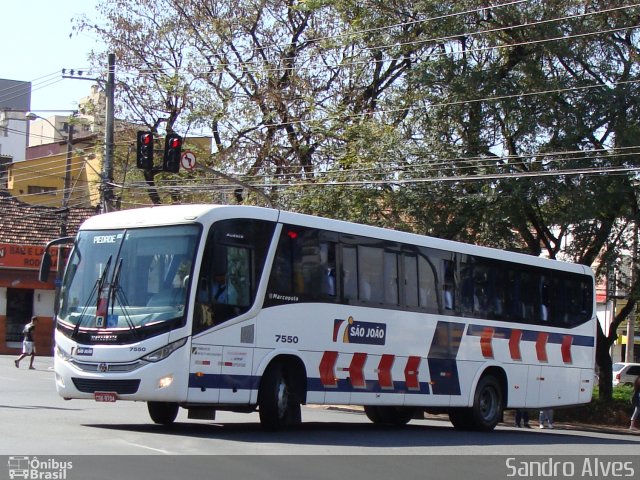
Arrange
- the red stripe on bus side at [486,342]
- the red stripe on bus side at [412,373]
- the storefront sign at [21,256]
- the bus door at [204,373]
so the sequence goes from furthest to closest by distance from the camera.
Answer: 1. the storefront sign at [21,256]
2. the red stripe on bus side at [486,342]
3. the red stripe on bus side at [412,373]
4. the bus door at [204,373]

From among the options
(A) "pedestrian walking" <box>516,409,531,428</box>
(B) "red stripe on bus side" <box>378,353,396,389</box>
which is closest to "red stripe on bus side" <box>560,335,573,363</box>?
(A) "pedestrian walking" <box>516,409,531,428</box>

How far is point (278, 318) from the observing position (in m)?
16.0

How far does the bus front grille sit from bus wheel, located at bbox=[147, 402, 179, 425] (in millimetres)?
1640

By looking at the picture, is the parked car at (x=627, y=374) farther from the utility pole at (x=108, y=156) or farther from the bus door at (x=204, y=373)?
the bus door at (x=204, y=373)

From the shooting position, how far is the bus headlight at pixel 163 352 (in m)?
14.5

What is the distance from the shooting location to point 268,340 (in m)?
15.7

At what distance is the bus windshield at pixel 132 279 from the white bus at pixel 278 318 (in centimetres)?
2

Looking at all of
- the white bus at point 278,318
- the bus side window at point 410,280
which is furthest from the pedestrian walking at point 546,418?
the bus side window at point 410,280

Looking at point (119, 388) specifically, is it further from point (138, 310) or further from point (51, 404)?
point (51, 404)

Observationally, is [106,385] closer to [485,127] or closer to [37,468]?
[37,468]

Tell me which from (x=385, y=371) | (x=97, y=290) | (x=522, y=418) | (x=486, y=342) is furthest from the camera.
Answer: (x=522, y=418)

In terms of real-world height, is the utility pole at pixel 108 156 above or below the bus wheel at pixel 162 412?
above

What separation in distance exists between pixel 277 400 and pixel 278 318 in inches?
49.7

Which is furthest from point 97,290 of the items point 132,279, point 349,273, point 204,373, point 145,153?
point 145,153
